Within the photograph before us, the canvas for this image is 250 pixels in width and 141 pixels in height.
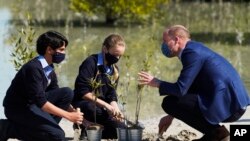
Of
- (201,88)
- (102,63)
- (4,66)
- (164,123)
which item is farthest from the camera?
(4,66)

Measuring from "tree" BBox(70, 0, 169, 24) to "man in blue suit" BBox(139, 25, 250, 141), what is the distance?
1319 centimetres

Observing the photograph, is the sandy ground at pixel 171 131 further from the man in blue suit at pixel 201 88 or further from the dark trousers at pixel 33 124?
the dark trousers at pixel 33 124

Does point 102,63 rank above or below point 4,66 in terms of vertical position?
above

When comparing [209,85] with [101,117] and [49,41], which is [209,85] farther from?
[49,41]

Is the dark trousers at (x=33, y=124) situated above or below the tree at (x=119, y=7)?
below

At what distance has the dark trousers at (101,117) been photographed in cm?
745

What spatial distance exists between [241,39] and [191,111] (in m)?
10.8

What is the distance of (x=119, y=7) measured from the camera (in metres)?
20.1

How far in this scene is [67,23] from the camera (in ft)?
69.8

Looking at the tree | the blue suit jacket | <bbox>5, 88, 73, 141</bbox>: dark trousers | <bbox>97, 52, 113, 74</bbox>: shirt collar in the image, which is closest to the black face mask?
<bbox>97, 52, 113, 74</bbox>: shirt collar

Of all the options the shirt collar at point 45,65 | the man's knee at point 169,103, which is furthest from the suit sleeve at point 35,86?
the man's knee at point 169,103

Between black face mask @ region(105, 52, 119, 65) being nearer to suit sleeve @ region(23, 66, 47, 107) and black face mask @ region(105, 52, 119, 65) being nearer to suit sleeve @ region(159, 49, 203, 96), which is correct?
suit sleeve @ region(159, 49, 203, 96)

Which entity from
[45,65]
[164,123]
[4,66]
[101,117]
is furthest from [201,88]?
[4,66]

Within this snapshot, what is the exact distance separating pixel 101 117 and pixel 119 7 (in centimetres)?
1271
